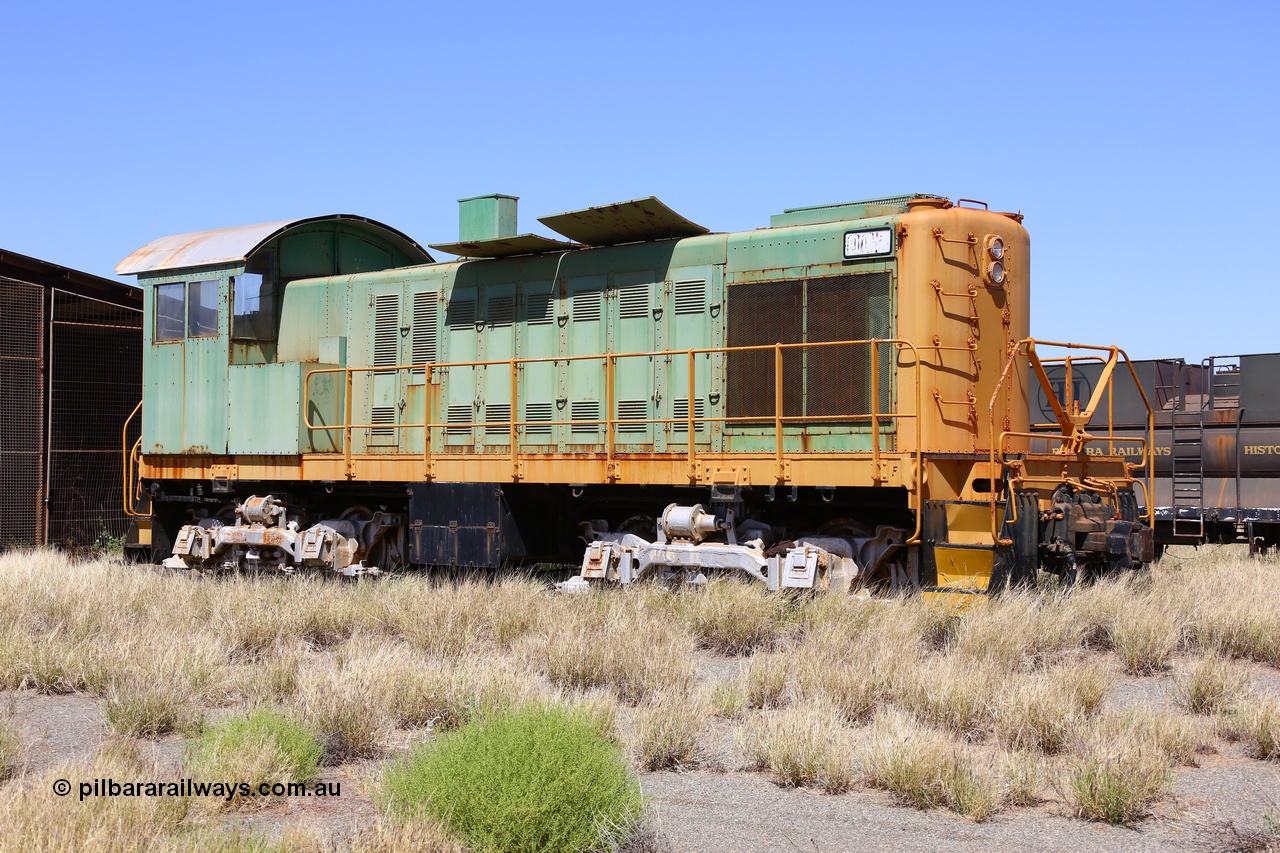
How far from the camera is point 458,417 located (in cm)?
1305

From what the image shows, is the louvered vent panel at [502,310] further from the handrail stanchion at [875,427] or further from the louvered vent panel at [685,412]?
the handrail stanchion at [875,427]

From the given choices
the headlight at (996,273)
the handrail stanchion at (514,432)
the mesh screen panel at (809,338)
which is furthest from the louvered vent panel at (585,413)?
the headlight at (996,273)

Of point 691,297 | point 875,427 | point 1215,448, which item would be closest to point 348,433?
point 691,297

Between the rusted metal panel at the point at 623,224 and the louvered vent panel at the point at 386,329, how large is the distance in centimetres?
234

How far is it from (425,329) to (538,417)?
5.99 feet

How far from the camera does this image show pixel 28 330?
56.7 ft

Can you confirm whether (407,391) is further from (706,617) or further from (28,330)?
(28,330)

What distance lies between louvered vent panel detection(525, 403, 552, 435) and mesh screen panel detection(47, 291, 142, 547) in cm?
866

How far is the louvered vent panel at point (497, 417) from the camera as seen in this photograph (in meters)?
12.7

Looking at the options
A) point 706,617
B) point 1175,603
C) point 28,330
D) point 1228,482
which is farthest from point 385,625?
point 1228,482

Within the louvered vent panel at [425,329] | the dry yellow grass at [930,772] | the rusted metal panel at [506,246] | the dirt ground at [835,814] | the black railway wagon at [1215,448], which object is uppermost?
the rusted metal panel at [506,246]

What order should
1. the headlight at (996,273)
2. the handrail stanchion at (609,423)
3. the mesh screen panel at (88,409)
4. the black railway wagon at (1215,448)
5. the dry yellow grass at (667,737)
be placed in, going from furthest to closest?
1. the mesh screen panel at (88,409)
2. the black railway wagon at (1215,448)
3. the handrail stanchion at (609,423)
4. the headlight at (996,273)
5. the dry yellow grass at (667,737)

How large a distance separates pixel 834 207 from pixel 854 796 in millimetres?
6811

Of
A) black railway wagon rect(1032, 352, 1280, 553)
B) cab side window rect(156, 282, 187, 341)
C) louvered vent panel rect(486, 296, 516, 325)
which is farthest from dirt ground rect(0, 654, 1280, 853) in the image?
black railway wagon rect(1032, 352, 1280, 553)
